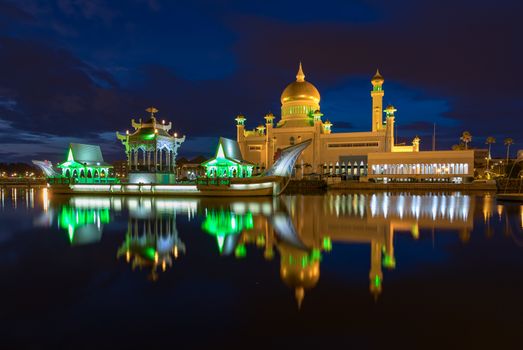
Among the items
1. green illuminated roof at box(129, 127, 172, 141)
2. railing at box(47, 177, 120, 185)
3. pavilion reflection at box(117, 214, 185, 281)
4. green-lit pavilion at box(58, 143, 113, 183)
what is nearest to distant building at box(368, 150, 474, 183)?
green illuminated roof at box(129, 127, 172, 141)

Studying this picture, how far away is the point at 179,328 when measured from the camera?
161 inches

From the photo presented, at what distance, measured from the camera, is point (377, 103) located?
5347 centimetres

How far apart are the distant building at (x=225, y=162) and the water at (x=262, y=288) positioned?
18.6 m

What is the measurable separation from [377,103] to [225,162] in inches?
1327

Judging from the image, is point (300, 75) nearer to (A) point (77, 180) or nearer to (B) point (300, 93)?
(B) point (300, 93)

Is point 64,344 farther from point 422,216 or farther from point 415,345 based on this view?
point 422,216

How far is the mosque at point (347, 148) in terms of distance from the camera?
4722cm

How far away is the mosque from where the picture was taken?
155ft

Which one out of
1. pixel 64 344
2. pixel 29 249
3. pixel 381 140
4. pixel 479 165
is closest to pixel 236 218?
pixel 29 249

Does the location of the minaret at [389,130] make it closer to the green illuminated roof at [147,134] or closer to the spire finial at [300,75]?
the spire finial at [300,75]

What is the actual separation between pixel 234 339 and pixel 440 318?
Result: 2.61m

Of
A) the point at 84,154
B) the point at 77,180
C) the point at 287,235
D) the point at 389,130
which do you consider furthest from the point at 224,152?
the point at 389,130

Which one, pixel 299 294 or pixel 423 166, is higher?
pixel 423 166

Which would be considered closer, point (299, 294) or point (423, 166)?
point (299, 294)
